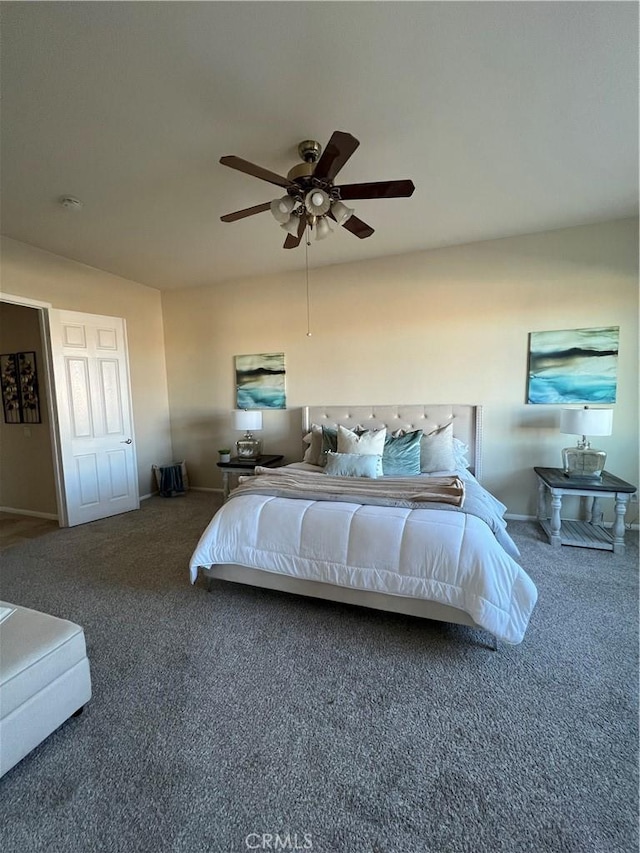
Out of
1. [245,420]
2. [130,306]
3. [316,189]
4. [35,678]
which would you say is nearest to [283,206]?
[316,189]

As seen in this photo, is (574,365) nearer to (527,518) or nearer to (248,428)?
(527,518)

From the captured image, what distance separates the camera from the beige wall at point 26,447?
446 centimetres

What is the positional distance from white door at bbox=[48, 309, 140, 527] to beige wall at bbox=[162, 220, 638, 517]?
46.2 inches

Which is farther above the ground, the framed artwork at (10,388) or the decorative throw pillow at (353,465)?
the framed artwork at (10,388)

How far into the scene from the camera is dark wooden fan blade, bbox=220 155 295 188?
1827 millimetres

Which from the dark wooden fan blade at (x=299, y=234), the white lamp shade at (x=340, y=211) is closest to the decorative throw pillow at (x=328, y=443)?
the dark wooden fan blade at (x=299, y=234)

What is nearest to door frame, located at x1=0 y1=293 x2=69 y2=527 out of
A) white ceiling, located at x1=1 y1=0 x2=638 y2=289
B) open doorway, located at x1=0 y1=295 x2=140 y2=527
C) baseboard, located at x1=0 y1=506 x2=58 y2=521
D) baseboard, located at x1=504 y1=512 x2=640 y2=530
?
open doorway, located at x1=0 y1=295 x2=140 y2=527

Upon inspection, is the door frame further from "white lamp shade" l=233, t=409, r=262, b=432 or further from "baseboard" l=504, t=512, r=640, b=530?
"baseboard" l=504, t=512, r=640, b=530

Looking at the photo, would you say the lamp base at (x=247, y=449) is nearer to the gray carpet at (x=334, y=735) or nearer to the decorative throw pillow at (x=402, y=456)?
the decorative throw pillow at (x=402, y=456)

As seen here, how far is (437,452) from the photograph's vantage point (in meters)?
3.59

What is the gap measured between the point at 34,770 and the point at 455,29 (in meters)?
3.53

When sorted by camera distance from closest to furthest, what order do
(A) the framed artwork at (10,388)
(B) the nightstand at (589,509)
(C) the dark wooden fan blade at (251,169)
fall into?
(C) the dark wooden fan blade at (251,169), (B) the nightstand at (589,509), (A) the framed artwork at (10,388)

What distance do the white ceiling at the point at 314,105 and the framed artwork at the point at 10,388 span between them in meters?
2.04

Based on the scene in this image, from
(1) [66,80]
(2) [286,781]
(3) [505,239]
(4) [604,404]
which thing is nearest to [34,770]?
(2) [286,781]
